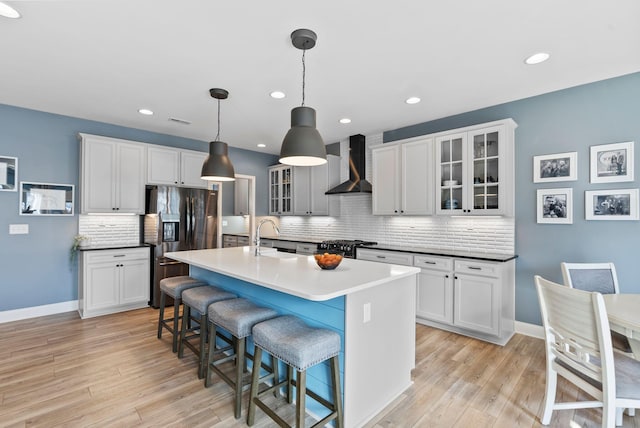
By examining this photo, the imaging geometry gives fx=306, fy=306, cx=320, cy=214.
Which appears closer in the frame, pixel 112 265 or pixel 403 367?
pixel 403 367

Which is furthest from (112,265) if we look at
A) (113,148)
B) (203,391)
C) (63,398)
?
(203,391)

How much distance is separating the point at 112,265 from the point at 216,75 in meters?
3.02

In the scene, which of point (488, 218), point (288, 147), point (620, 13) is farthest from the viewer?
point (488, 218)

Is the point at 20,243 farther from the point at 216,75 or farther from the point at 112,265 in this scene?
the point at 216,75

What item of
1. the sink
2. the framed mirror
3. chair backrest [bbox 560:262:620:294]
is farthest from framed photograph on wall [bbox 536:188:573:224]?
the framed mirror

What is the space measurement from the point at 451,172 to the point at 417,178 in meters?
0.44

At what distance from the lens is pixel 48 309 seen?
409 centimetres

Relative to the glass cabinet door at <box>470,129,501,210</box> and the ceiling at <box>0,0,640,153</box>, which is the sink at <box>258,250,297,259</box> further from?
the glass cabinet door at <box>470,129,501,210</box>

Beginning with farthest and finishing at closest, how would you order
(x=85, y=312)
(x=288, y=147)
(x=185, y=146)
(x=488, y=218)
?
1. (x=185, y=146)
2. (x=85, y=312)
3. (x=488, y=218)
4. (x=288, y=147)

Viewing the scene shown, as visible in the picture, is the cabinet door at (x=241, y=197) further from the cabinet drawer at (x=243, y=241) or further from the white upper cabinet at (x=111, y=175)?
the white upper cabinet at (x=111, y=175)

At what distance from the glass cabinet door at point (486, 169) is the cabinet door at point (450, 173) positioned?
0.13 meters

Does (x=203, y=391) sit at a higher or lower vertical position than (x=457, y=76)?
lower

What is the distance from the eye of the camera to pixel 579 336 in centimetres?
175

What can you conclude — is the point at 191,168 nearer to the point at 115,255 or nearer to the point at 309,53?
the point at 115,255
